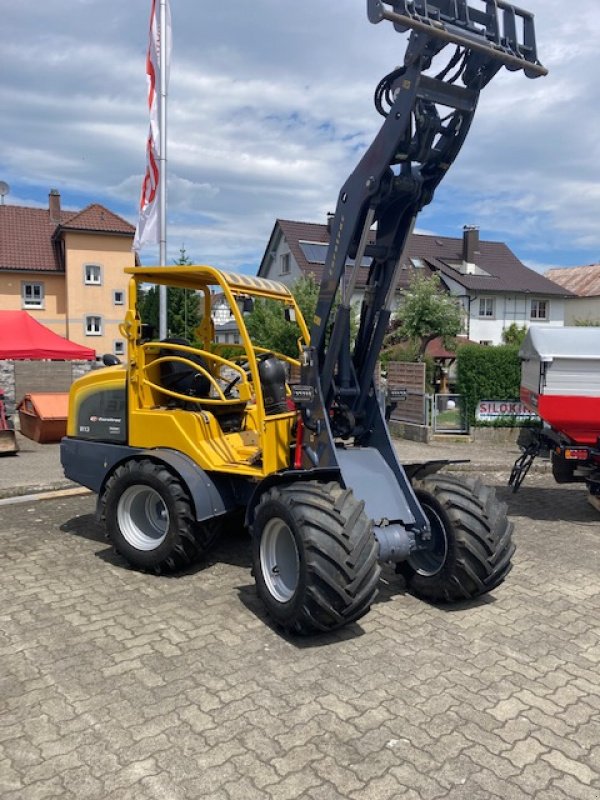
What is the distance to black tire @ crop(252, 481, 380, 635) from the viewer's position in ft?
13.5

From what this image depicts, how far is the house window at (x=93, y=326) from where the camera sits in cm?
3659

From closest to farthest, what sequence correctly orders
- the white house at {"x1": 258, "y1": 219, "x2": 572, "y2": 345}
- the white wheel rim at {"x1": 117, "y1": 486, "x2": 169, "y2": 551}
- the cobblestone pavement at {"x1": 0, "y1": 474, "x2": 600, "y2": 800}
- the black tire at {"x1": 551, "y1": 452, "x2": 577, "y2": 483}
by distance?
the cobblestone pavement at {"x1": 0, "y1": 474, "x2": 600, "y2": 800}
the white wheel rim at {"x1": 117, "y1": 486, "x2": 169, "y2": 551}
the black tire at {"x1": 551, "y1": 452, "x2": 577, "y2": 483}
the white house at {"x1": 258, "y1": 219, "x2": 572, "y2": 345}

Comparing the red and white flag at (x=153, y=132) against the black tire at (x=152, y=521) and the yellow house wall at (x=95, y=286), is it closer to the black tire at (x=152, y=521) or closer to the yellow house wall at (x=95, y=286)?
the black tire at (x=152, y=521)

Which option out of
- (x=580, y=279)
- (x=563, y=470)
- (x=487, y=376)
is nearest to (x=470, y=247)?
(x=580, y=279)

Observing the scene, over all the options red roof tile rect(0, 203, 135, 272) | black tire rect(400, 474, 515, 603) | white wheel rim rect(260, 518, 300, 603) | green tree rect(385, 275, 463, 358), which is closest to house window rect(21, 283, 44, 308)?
red roof tile rect(0, 203, 135, 272)

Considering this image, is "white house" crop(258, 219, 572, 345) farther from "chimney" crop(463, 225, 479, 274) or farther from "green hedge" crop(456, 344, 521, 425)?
"green hedge" crop(456, 344, 521, 425)

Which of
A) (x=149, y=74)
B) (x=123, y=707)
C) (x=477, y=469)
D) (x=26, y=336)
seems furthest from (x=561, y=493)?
(x=26, y=336)

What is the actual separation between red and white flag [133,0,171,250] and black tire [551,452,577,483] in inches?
286

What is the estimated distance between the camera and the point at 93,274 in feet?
119

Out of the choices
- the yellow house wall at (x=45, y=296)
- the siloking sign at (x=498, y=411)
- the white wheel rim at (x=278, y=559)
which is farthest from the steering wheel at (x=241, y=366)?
the yellow house wall at (x=45, y=296)

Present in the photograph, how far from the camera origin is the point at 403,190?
4.79 m

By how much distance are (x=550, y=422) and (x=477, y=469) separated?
11.5 ft

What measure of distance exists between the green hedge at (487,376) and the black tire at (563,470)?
5918 millimetres

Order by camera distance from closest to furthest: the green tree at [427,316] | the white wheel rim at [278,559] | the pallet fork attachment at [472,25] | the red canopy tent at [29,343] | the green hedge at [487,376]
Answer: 1. the pallet fork attachment at [472,25]
2. the white wheel rim at [278,559]
3. the red canopy tent at [29,343]
4. the green hedge at [487,376]
5. the green tree at [427,316]
